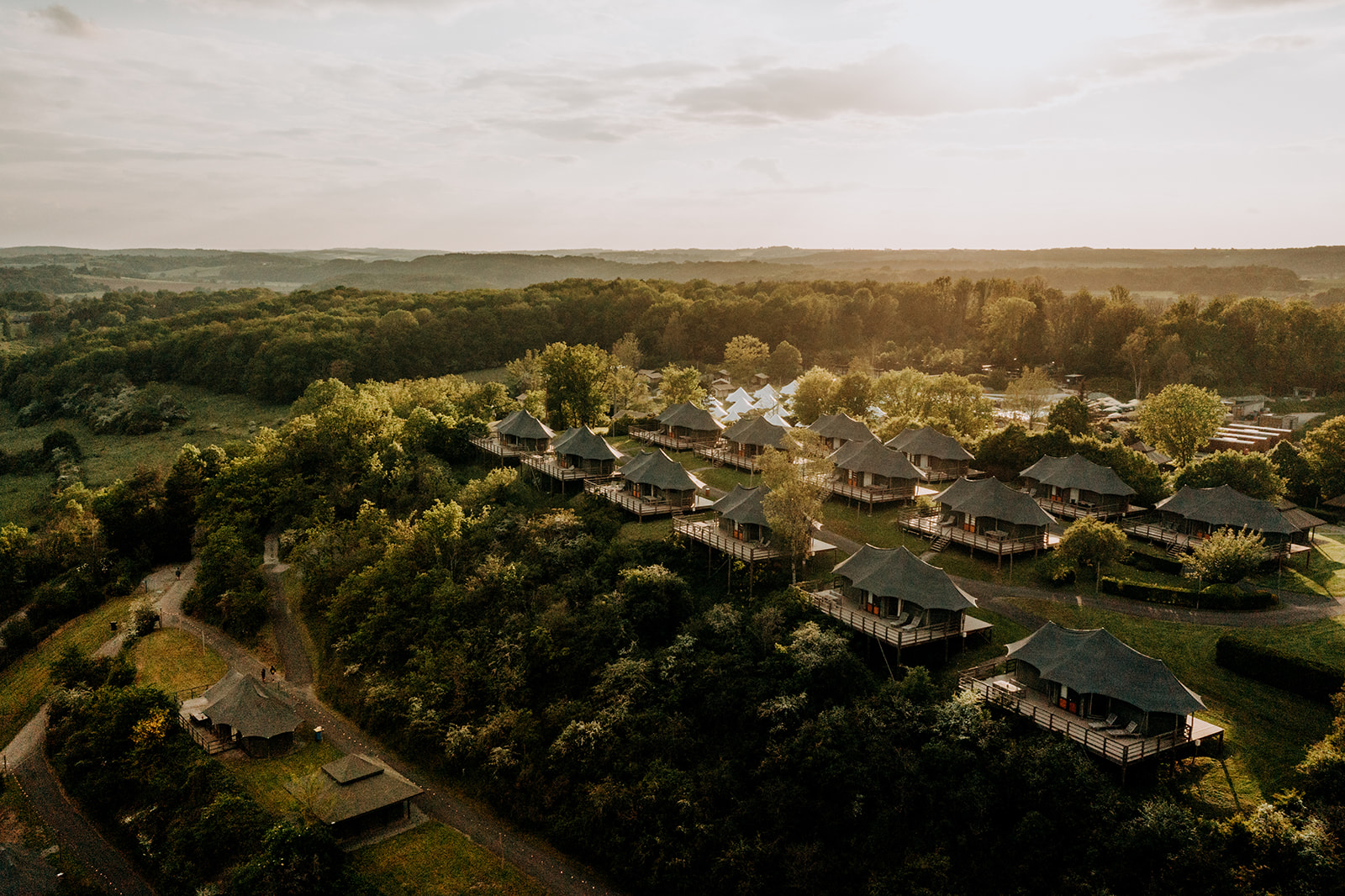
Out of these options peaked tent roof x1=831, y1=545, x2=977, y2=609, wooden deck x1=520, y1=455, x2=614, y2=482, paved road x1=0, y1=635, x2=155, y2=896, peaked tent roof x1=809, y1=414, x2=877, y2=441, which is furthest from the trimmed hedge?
paved road x1=0, y1=635, x2=155, y2=896

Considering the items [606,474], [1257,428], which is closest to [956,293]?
[1257,428]

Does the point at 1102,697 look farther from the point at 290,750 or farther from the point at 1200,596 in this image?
the point at 290,750

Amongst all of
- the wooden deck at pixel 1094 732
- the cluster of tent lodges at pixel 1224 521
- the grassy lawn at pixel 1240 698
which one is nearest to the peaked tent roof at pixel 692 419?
the cluster of tent lodges at pixel 1224 521

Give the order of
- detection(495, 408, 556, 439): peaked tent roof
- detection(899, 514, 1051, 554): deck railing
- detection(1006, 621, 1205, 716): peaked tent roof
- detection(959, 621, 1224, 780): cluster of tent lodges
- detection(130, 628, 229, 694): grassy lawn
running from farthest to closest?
detection(495, 408, 556, 439): peaked tent roof, detection(130, 628, 229, 694): grassy lawn, detection(899, 514, 1051, 554): deck railing, detection(1006, 621, 1205, 716): peaked tent roof, detection(959, 621, 1224, 780): cluster of tent lodges

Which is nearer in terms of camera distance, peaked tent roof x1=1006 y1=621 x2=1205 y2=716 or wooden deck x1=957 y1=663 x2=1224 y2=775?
wooden deck x1=957 y1=663 x2=1224 y2=775

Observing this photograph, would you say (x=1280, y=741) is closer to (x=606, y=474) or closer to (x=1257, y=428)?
(x=606, y=474)

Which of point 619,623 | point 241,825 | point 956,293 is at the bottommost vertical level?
point 241,825

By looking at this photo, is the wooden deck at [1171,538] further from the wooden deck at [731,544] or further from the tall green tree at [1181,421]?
the wooden deck at [731,544]

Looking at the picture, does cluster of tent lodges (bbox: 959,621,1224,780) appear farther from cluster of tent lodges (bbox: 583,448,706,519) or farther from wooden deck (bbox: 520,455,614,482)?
wooden deck (bbox: 520,455,614,482)
